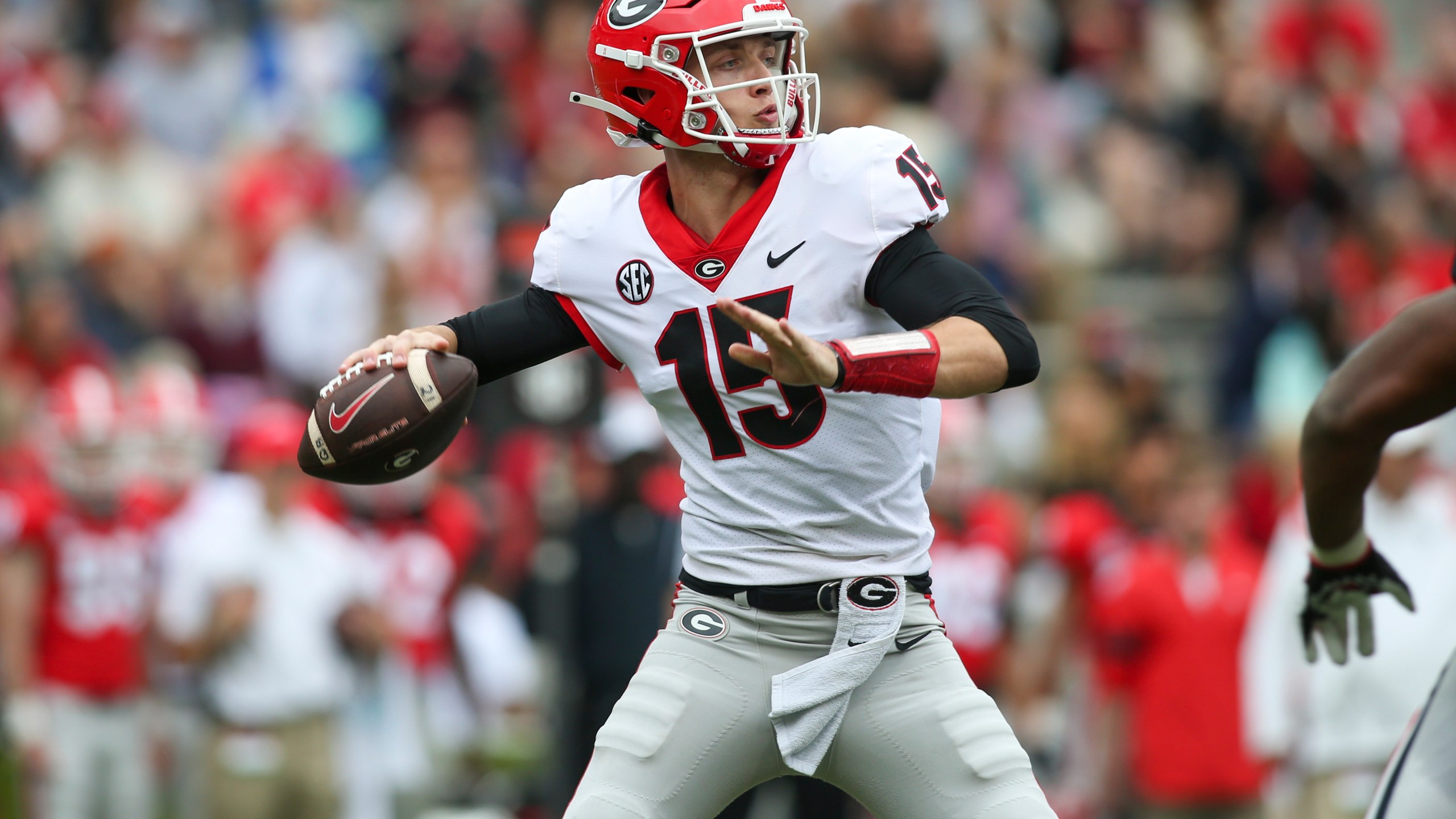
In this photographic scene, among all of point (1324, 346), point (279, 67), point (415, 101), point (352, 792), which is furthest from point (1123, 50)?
point (352, 792)

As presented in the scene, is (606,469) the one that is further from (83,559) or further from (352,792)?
(83,559)

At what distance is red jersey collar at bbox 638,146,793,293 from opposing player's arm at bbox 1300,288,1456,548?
3.75ft

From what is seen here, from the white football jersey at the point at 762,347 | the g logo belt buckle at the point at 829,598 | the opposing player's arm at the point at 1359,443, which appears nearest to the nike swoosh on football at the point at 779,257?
the white football jersey at the point at 762,347

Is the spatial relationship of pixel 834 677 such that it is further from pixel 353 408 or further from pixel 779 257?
pixel 353 408

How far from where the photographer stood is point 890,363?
3.03 metres

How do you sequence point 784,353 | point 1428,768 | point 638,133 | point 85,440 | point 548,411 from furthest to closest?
point 548,411 → point 85,440 → point 638,133 → point 1428,768 → point 784,353

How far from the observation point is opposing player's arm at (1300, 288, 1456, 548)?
3.26 metres

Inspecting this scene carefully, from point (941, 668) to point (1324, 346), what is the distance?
618cm

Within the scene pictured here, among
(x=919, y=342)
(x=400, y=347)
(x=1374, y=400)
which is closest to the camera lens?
(x=919, y=342)

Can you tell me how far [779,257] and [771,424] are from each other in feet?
1.05

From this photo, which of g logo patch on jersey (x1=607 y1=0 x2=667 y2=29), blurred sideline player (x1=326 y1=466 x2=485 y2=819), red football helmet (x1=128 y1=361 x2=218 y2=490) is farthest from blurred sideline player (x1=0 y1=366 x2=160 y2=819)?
g logo patch on jersey (x1=607 y1=0 x2=667 y2=29)

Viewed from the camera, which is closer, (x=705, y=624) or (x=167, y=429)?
(x=705, y=624)

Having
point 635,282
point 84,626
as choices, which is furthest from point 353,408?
point 84,626

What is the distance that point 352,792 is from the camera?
24.4ft
